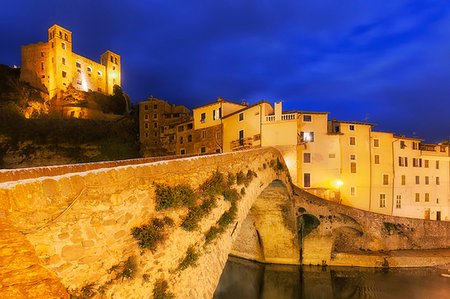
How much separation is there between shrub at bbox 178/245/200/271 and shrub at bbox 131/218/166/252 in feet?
3.20

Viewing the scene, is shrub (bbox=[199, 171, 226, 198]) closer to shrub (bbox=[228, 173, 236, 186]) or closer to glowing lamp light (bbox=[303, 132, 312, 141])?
shrub (bbox=[228, 173, 236, 186])

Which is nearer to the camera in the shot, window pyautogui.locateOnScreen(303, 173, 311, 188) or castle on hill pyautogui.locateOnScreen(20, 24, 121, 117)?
window pyautogui.locateOnScreen(303, 173, 311, 188)

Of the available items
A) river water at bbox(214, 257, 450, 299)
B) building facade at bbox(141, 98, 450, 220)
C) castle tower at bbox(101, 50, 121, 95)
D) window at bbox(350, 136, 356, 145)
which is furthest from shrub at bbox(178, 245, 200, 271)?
castle tower at bbox(101, 50, 121, 95)

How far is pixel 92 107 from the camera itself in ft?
146

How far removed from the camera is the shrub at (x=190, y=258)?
5426 millimetres

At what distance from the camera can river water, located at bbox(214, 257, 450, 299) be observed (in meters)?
16.4

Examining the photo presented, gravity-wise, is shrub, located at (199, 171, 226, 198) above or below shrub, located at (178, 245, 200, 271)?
above

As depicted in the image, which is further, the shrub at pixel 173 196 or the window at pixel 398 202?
the window at pixel 398 202

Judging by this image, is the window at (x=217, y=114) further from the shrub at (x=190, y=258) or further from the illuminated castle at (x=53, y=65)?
the illuminated castle at (x=53, y=65)

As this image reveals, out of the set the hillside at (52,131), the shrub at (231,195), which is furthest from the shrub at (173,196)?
the hillside at (52,131)

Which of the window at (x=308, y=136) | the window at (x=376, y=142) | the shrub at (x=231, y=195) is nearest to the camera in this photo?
the shrub at (x=231, y=195)

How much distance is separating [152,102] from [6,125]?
21.7 metres

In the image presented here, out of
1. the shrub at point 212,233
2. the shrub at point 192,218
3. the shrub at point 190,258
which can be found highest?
the shrub at point 192,218

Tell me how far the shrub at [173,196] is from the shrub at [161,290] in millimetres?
1610
